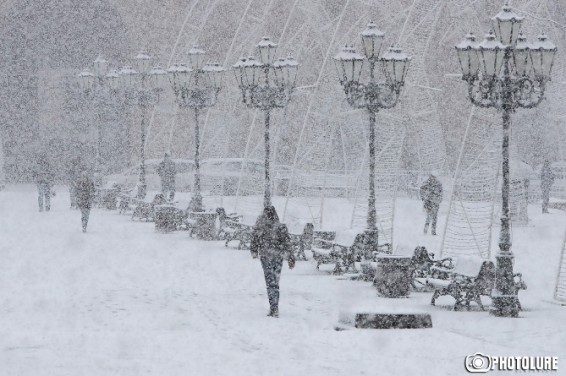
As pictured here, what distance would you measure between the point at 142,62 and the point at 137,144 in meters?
15.3

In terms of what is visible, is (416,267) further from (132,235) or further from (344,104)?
(344,104)

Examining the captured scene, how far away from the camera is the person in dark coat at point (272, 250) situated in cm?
1452

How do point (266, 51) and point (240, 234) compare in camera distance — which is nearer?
point (266, 51)

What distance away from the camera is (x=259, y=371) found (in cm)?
1026

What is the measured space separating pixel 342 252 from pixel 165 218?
32.2ft

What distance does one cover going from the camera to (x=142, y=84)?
114 ft

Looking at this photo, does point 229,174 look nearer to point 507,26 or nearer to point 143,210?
point 143,210

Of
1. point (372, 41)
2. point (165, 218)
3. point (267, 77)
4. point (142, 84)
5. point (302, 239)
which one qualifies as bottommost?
point (165, 218)

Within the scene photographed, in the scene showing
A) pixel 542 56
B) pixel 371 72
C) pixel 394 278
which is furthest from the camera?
pixel 371 72

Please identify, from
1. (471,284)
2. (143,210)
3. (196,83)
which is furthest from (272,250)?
(143,210)

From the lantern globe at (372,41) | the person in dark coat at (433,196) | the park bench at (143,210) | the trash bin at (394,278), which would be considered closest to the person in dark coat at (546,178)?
the person in dark coat at (433,196)

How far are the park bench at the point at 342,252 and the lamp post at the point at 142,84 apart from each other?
1378 cm

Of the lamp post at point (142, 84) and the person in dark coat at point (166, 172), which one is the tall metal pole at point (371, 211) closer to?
the lamp post at point (142, 84)

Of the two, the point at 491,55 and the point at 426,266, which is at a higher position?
the point at 491,55
